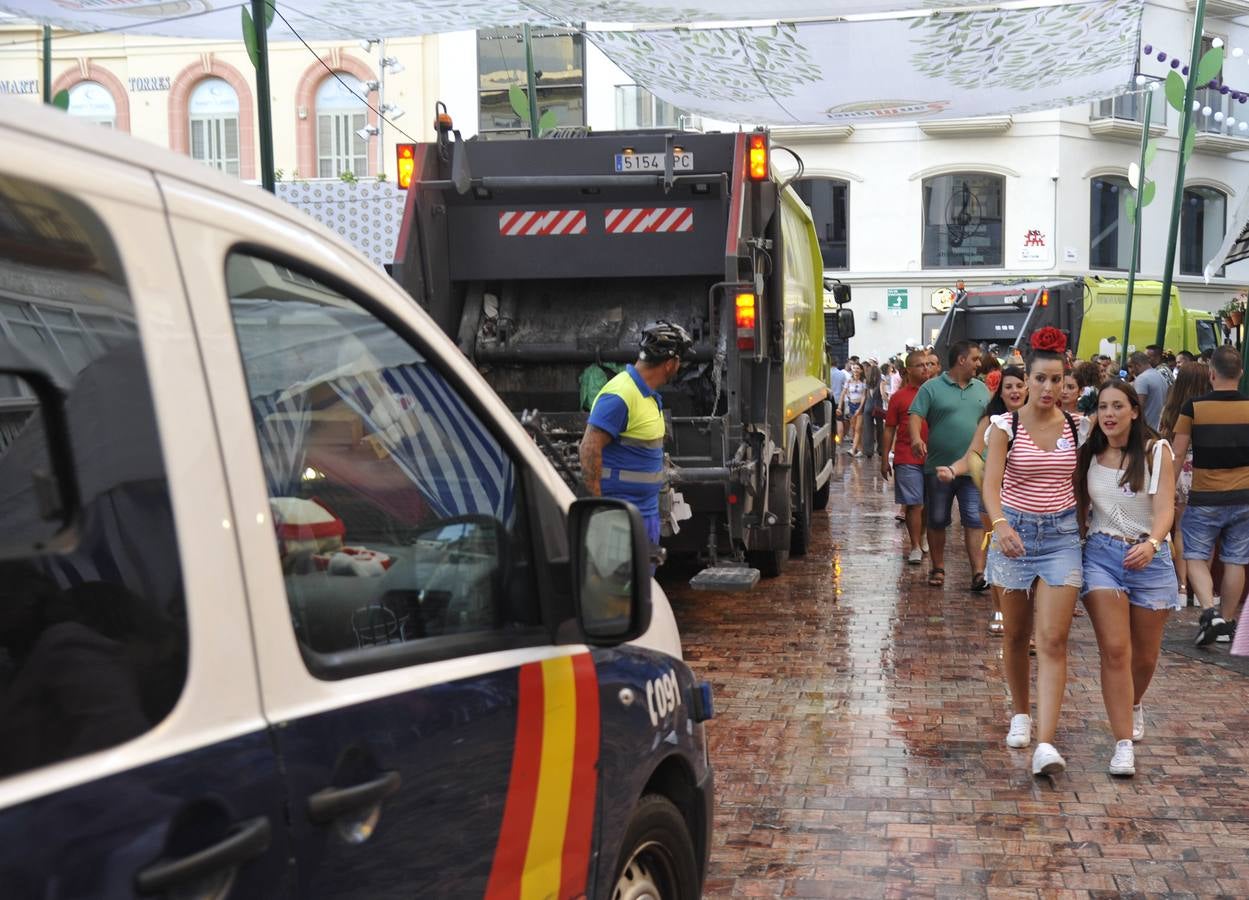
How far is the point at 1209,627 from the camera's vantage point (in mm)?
8727

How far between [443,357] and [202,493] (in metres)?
0.81

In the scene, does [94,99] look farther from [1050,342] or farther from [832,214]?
[1050,342]

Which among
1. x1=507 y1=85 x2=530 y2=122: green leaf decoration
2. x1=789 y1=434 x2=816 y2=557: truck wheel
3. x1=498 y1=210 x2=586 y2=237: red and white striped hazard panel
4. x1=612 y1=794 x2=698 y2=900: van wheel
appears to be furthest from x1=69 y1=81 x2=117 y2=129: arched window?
x1=612 y1=794 x2=698 y2=900: van wheel

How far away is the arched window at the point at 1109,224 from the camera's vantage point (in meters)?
36.5

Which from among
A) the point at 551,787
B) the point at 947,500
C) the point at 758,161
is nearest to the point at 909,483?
the point at 947,500

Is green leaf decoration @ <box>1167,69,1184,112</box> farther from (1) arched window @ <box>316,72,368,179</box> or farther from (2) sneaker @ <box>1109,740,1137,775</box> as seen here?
(1) arched window @ <box>316,72,368,179</box>

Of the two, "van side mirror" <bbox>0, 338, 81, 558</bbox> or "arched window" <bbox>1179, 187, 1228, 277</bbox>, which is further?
"arched window" <bbox>1179, 187, 1228, 277</bbox>

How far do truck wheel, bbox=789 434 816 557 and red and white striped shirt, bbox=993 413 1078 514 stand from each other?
5.01m

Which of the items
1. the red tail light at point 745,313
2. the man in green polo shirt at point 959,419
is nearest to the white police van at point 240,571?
the red tail light at point 745,313

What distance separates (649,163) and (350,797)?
25.7 ft

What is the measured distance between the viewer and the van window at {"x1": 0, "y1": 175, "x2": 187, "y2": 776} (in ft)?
5.56

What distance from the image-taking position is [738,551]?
9586mm

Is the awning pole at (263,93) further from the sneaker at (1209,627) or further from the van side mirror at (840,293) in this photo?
the van side mirror at (840,293)

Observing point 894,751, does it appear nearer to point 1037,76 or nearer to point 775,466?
point 775,466
